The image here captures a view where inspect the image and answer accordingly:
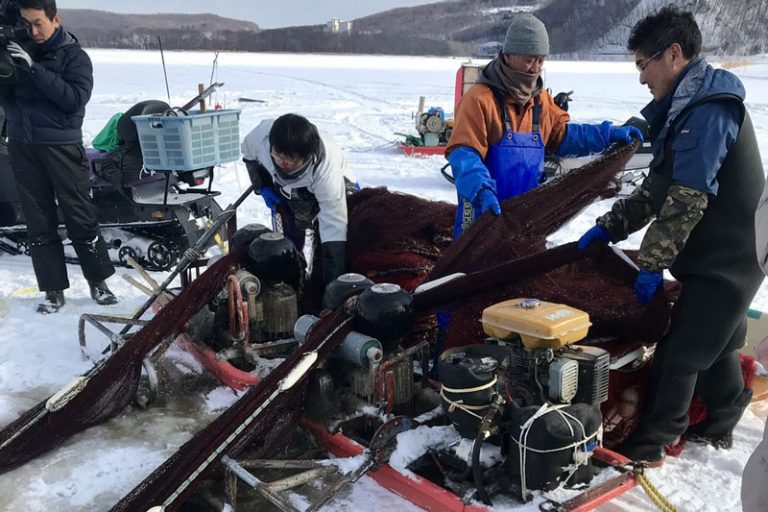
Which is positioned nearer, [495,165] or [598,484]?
[598,484]

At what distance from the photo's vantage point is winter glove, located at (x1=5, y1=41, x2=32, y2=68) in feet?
14.3

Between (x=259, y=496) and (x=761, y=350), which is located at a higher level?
(x=761, y=350)

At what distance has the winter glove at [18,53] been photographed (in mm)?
4344

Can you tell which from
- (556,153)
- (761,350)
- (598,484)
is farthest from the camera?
(556,153)

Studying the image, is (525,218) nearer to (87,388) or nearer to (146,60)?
(87,388)

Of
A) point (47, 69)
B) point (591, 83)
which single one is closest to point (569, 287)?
point (47, 69)

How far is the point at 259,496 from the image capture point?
9.32 feet

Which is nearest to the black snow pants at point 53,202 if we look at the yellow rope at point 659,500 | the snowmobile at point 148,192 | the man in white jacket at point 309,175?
the snowmobile at point 148,192

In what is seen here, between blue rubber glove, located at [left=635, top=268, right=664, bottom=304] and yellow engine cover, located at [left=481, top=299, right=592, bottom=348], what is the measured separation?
0.37 metres

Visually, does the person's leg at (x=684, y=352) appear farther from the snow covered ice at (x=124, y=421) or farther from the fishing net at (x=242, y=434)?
the fishing net at (x=242, y=434)

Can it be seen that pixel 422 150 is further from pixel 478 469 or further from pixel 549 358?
pixel 478 469

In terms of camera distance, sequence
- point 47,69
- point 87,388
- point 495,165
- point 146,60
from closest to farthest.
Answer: point 87,388 → point 495,165 → point 47,69 → point 146,60

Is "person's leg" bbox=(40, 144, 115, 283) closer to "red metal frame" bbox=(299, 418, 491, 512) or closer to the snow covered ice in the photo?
the snow covered ice

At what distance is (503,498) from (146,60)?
46682 millimetres
